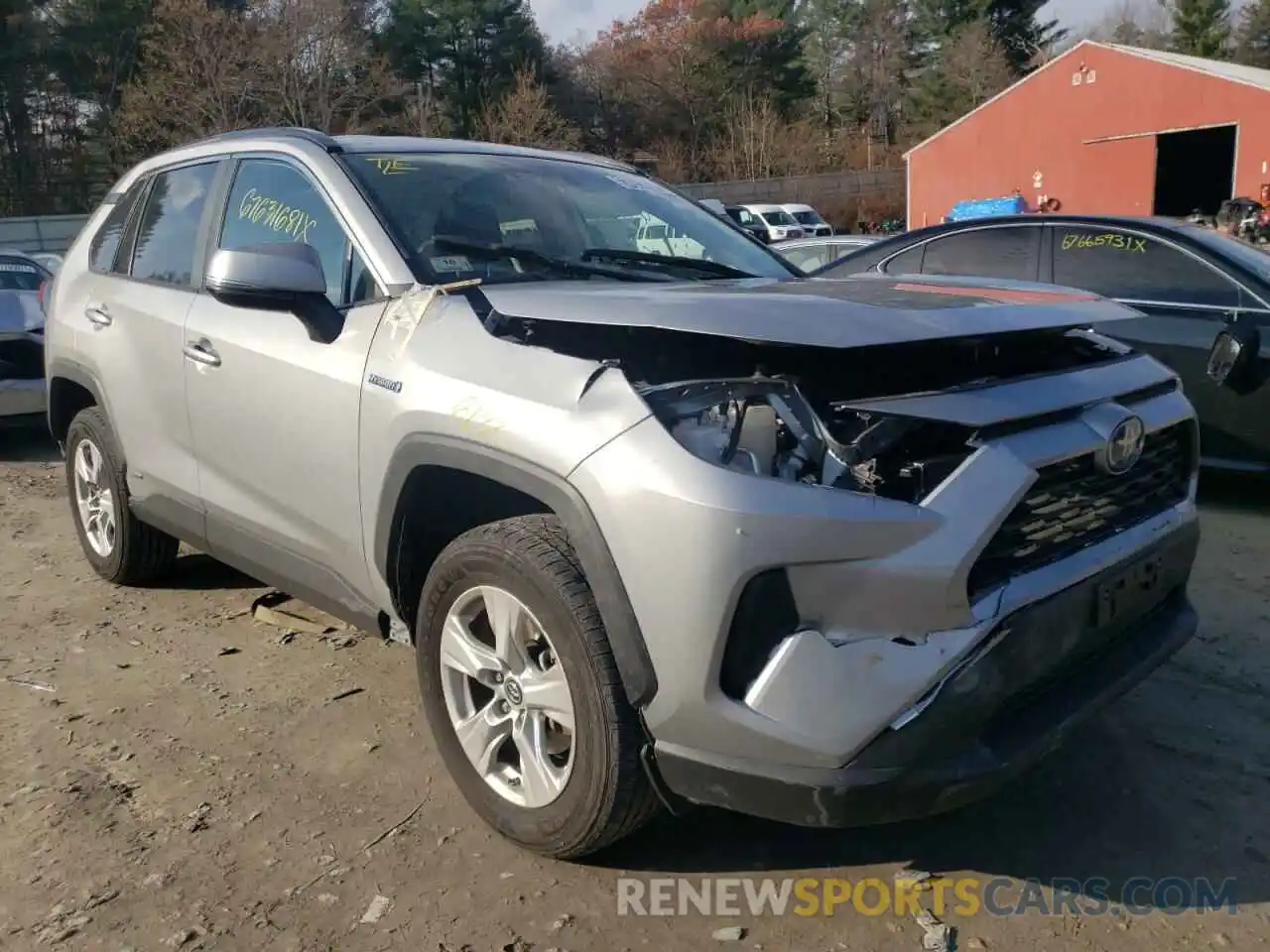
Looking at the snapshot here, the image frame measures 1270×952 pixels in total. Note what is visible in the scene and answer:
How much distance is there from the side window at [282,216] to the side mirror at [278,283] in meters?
0.10

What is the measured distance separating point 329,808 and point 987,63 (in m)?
58.4

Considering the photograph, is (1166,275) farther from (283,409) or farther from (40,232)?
(40,232)

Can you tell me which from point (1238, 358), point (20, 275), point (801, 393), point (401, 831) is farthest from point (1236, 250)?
point (20, 275)

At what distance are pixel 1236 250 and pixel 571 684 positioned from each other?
16.9 feet

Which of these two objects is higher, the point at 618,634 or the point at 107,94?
the point at 107,94

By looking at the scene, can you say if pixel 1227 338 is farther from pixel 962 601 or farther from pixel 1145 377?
pixel 962 601

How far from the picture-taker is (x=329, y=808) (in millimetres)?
3086

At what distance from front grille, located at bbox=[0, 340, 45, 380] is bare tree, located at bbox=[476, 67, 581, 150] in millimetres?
31564

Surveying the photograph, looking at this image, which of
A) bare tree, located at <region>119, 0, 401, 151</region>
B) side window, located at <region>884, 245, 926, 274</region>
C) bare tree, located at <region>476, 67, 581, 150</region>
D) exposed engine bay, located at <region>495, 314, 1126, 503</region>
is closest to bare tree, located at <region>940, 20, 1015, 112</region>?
bare tree, located at <region>476, 67, 581, 150</region>

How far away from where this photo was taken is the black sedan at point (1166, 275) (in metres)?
5.61

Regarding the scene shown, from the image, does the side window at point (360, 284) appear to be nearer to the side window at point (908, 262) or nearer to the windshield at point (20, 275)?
the side window at point (908, 262)

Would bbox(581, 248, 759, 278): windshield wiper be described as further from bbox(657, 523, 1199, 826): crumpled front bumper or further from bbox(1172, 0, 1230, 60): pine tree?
bbox(1172, 0, 1230, 60): pine tree

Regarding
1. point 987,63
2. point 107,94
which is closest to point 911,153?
point 987,63

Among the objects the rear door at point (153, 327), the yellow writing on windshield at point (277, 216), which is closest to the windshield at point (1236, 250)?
the yellow writing on windshield at point (277, 216)
